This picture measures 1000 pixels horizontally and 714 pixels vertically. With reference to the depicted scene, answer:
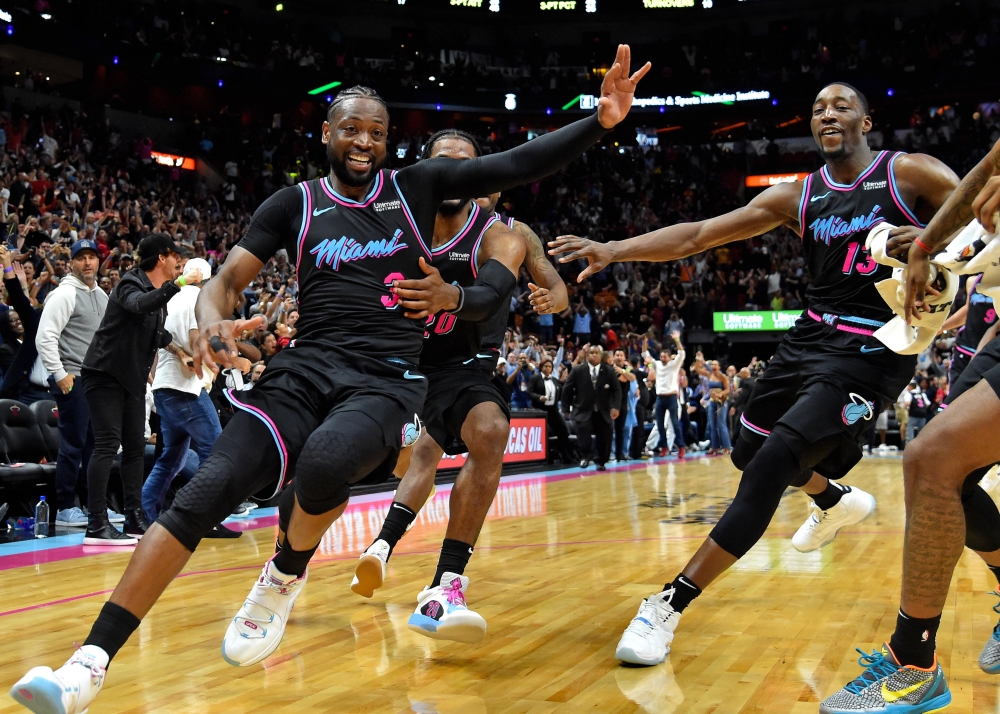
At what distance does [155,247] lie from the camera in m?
6.82

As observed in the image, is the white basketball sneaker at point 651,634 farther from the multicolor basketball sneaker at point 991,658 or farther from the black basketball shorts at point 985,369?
the black basketball shorts at point 985,369

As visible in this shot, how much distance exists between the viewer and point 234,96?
31016mm

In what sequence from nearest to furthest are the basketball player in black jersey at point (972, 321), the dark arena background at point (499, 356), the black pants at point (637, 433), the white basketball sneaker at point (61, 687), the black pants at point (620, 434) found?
the white basketball sneaker at point (61, 687) < the dark arena background at point (499, 356) < the basketball player in black jersey at point (972, 321) < the black pants at point (620, 434) < the black pants at point (637, 433)

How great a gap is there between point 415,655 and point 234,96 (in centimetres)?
3017

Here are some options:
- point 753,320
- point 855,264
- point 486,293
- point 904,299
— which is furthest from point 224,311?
point 753,320

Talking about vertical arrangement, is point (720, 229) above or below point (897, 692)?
above

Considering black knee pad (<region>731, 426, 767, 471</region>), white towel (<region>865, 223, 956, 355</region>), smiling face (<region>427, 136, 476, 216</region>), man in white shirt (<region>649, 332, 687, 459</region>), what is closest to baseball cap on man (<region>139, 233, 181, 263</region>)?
smiling face (<region>427, 136, 476, 216</region>)

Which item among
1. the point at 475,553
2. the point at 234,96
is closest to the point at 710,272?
the point at 234,96

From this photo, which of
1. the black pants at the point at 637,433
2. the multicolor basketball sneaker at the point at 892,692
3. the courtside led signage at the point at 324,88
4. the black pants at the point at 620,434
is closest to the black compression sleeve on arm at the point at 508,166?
the multicolor basketball sneaker at the point at 892,692

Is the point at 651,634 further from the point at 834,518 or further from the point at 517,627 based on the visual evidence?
the point at 834,518

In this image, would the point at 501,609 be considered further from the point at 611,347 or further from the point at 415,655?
the point at 611,347

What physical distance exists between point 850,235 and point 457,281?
180 cm

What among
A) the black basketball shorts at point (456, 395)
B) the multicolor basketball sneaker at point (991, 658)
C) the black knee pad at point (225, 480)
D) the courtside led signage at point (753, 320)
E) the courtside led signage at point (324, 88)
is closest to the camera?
the black knee pad at point (225, 480)

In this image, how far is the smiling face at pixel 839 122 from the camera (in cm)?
431
